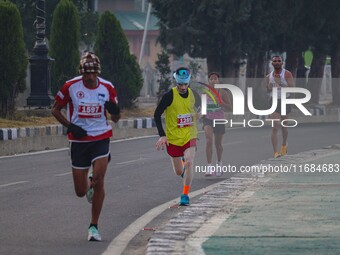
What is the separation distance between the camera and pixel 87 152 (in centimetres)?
1309

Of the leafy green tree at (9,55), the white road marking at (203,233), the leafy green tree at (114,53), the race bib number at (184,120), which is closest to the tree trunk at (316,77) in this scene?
the leafy green tree at (114,53)

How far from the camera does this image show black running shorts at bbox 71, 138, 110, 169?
13.0 metres

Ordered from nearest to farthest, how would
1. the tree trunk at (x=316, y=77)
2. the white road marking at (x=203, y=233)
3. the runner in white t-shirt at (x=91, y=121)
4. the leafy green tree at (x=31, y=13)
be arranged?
the white road marking at (x=203, y=233), the runner in white t-shirt at (x=91, y=121), the leafy green tree at (x=31, y=13), the tree trunk at (x=316, y=77)

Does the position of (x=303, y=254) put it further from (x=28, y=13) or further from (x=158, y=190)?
(x=28, y=13)

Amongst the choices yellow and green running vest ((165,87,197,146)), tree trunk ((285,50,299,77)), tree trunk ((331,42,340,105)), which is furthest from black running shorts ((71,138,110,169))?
tree trunk ((331,42,340,105))

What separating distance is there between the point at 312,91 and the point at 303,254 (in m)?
42.7

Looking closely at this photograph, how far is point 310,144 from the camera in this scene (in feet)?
102

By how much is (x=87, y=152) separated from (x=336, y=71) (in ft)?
133

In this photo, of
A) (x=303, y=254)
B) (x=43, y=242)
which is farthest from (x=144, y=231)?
(x=303, y=254)

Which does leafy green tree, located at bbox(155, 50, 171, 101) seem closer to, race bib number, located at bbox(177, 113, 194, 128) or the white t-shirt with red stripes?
race bib number, located at bbox(177, 113, 194, 128)

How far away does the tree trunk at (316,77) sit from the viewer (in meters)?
52.1

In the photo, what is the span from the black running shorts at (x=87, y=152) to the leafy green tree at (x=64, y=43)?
73.7ft

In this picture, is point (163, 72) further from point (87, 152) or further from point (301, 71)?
point (87, 152)

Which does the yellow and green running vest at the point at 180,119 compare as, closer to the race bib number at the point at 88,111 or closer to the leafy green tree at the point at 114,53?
the race bib number at the point at 88,111
